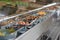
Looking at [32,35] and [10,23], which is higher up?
[10,23]

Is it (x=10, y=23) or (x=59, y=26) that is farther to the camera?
(x=59, y=26)

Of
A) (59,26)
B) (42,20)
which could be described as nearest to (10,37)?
(42,20)

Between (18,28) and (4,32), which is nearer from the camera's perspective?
(4,32)

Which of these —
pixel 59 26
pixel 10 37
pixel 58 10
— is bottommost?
pixel 59 26

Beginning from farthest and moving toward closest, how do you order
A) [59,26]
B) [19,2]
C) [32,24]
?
[59,26] < [19,2] < [32,24]

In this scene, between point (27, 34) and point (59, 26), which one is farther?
point (59, 26)

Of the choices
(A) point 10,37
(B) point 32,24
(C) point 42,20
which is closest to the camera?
(A) point 10,37

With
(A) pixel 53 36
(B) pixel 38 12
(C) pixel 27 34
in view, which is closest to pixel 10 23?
(C) pixel 27 34

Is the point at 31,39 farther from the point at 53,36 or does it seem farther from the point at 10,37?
the point at 53,36

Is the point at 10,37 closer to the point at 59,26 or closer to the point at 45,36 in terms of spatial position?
the point at 45,36
